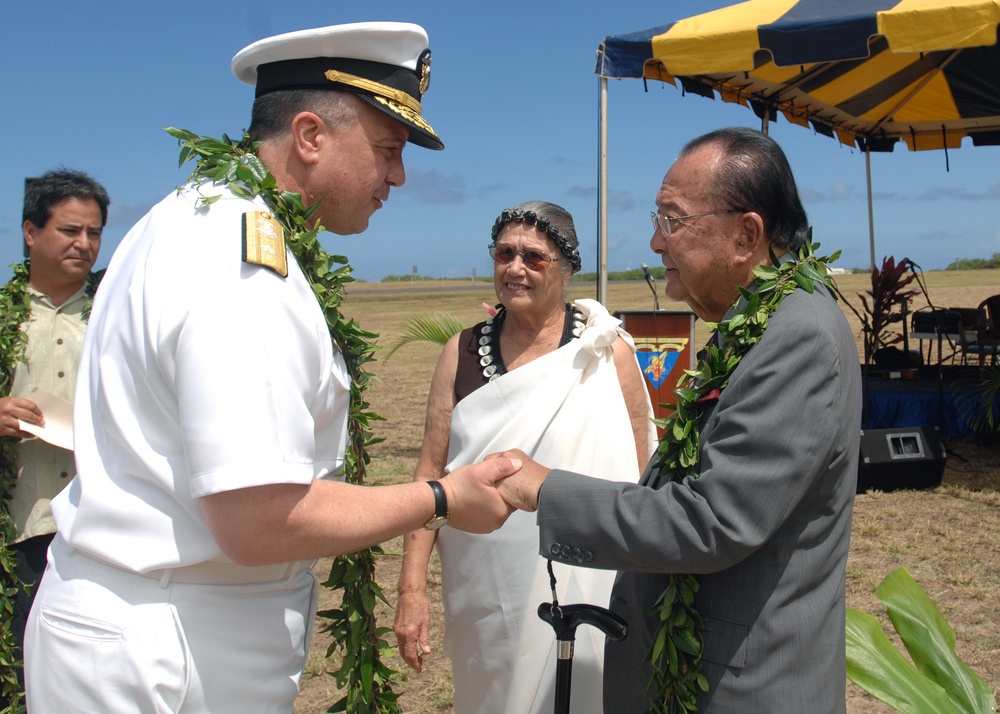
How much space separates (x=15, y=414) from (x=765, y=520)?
8.45 ft

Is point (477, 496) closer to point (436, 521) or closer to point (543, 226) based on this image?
point (436, 521)

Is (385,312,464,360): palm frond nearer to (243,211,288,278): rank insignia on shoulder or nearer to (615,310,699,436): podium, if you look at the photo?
(615,310,699,436): podium

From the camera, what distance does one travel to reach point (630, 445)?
9.98 feet

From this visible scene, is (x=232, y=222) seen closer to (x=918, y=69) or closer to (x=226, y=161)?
(x=226, y=161)

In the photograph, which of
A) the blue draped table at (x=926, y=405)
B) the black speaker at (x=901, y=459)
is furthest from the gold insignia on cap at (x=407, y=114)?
the blue draped table at (x=926, y=405)

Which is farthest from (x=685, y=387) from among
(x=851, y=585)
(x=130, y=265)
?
(x=851, y=585)

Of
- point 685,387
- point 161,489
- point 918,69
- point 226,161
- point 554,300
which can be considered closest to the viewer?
point 161,489

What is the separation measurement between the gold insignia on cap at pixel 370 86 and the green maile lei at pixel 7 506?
2.14 metres

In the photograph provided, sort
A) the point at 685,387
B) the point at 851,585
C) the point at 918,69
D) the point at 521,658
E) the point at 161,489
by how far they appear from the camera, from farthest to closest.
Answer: the point at 918,69
the point at 851,585
the point at 521,658
the point at 685,387
the point at 161,489

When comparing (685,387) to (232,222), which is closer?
(232,222)

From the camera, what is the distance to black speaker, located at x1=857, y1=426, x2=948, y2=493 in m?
7.09

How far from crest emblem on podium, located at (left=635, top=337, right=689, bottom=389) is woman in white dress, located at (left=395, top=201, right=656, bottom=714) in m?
3.18

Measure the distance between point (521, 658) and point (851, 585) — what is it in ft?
10.2

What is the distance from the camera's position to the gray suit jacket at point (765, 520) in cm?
174
